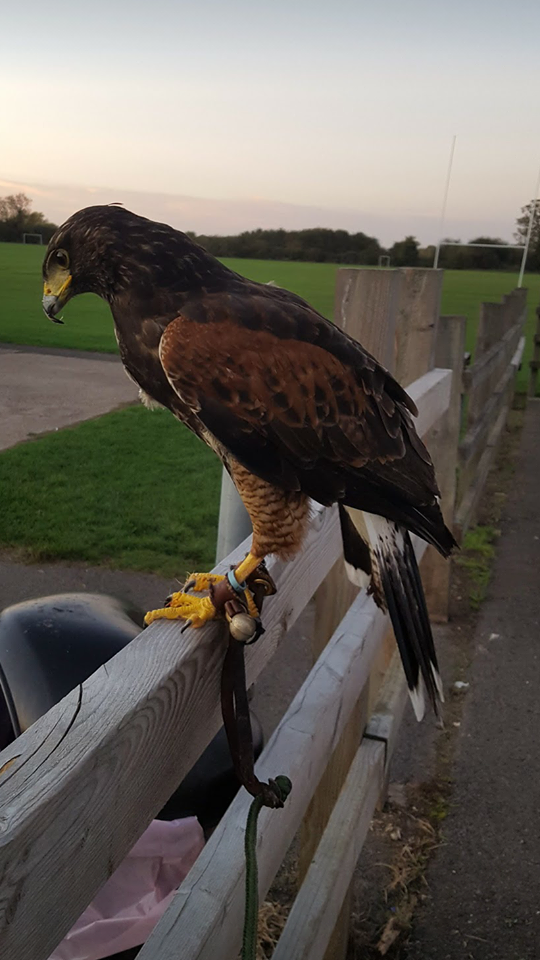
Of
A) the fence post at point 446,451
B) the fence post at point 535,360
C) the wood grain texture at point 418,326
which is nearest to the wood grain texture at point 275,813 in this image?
the wood grain texture at point 418,326

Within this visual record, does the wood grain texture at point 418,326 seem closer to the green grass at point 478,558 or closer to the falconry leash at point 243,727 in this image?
the green grass at point 478,558

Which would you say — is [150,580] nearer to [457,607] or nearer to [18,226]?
[457,607]

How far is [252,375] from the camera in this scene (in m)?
1.34

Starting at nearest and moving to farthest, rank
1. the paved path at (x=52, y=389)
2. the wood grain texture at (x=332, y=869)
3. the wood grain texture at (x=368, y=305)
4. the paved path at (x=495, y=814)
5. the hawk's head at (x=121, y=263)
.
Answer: the hawk's head at (x=121, y=263), the wood grain texture at (x=332, y=869), the wood grain texture at (x=368, y=305), the paved path at (x=495, y=814), the paved path at (x=52, y=389)

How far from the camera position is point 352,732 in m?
2.36

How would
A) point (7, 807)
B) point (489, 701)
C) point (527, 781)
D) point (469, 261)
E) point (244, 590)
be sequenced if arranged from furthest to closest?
point (469, 261) → point (489, 701) → point (527, 781) → point (244, 590) → point (7, 807)

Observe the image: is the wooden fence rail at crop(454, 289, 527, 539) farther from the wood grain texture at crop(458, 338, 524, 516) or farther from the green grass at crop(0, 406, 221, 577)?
the green grass at crop(0, 406, 221, 577)

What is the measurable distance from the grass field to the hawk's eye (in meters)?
1.76

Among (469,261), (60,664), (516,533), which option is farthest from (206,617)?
(469,261)

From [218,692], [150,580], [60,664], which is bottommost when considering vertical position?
[150,580]

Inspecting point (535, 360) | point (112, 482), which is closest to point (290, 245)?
point (112, 482)

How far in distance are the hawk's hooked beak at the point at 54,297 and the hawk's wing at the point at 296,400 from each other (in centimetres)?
25

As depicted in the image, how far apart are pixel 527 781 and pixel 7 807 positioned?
3055mm

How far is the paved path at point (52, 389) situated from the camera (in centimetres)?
876
